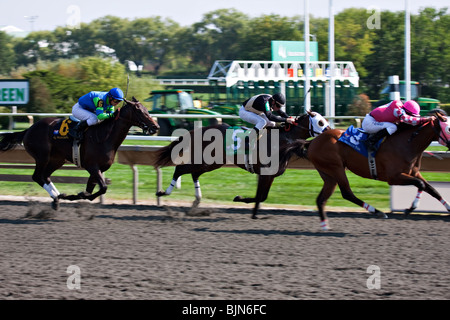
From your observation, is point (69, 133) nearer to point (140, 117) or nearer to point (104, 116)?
point (104, 116)

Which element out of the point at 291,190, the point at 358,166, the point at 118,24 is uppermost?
the point at 118,24

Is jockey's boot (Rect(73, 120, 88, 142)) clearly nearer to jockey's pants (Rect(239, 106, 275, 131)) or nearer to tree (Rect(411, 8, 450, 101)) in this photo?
jockey's pants (Rect(239, 106, 275, 131))

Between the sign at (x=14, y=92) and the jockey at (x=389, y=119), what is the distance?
10746 mm

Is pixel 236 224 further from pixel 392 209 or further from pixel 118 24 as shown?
pixel 118 24

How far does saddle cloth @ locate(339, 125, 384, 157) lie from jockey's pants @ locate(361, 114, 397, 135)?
81 mm

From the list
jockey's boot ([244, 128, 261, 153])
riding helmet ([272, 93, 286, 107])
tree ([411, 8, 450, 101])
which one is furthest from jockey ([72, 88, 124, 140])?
tree ([411, 8, 450, 101])

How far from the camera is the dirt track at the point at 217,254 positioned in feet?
15.6

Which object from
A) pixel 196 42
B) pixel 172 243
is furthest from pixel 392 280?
pixel 196 42

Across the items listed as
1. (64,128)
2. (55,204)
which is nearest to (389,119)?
(64,128)

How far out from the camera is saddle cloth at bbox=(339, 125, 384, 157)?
7.60 metres

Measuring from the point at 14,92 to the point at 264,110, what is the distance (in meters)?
9.84

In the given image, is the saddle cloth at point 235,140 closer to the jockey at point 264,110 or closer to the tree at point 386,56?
the jockey at point 264,110

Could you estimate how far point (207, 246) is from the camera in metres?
6.43

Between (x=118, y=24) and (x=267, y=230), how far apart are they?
8470 centimetres
